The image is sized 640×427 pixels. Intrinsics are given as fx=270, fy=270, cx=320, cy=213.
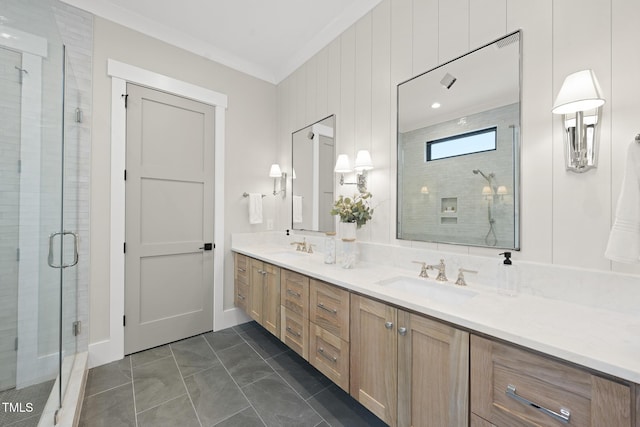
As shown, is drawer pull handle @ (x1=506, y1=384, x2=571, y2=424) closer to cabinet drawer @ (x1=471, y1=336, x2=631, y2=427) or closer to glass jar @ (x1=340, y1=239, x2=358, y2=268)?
cabinet drawer @ (x1=471, y1=336, x2=631, y2=427)

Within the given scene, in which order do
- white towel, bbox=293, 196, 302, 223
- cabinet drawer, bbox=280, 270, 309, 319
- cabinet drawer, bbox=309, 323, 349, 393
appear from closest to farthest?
1. cabinet drawer, bbox=309, 323, 349, 393
2. cabinet drawer, bbox=280, 270, 309, 319
3. white towel, bbox=293, 196, 302, 223

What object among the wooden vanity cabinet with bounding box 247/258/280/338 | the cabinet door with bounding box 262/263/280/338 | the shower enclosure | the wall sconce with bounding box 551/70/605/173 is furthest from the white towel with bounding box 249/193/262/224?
the wall sconce with bounding box 551/70/605/173

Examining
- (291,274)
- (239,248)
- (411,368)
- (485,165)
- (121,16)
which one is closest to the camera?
(411,368)

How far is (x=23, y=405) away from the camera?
138 cm

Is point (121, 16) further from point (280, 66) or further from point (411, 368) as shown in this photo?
point (411, 368)

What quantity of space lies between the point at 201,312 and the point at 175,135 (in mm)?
1798

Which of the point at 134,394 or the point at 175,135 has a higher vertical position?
the point at 175,135

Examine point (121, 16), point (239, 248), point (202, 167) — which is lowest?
point (239, 248)

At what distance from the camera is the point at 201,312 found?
2.78 m

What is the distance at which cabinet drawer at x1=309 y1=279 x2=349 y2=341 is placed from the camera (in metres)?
1.58

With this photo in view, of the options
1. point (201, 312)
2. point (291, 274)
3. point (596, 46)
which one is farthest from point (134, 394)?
point (596, 46)

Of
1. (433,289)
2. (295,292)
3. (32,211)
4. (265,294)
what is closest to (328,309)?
(295,292)

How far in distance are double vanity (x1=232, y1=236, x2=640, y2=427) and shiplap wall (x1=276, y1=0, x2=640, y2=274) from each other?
31 centimetres

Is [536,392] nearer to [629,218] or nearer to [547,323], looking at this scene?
[547,323]
